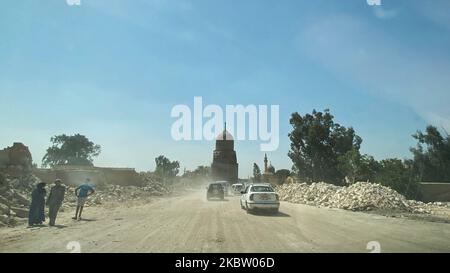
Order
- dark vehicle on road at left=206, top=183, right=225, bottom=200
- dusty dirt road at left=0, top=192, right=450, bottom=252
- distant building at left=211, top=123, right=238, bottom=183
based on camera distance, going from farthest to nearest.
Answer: distant building at left=211, top=123, right=238, bottom=183 → dark vehicle on road at left=206, top=183, right=225, bottom=200 → dusty dirt road at left=0, top=192, right=450, bottom=252

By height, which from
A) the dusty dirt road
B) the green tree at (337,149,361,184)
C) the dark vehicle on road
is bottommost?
the dusty dirt road

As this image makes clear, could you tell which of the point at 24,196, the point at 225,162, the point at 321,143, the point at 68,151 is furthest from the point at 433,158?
the point at 68,151

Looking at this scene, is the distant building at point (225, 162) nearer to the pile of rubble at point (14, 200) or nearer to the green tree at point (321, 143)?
the green tree at point (321, 143)

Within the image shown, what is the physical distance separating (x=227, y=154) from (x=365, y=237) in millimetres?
76360

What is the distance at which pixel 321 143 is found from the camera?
57.9 metres

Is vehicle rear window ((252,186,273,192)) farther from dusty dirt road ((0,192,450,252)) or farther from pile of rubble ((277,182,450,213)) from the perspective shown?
dusty dirt road ((0,192,450,252))

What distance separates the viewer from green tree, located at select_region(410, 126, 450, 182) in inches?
2522

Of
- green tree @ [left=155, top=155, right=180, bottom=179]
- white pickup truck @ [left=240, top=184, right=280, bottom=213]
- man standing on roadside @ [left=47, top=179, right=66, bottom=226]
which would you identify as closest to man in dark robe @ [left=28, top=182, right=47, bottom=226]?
man standing on roadside @ [left=47, top=179, right=66, bottom=226]

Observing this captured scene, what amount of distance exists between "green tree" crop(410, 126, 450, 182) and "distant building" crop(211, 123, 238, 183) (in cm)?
3637

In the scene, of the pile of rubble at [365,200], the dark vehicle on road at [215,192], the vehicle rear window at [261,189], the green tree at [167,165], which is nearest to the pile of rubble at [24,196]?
the dark vehicle on road at [215,192]

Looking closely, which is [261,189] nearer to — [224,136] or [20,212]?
[20,212]
